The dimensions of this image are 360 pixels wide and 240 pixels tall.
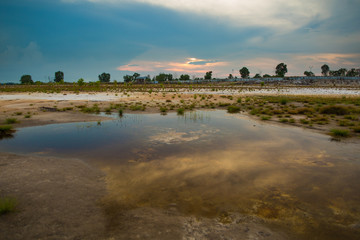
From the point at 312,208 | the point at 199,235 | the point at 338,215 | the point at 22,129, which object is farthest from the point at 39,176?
the point at 22,129

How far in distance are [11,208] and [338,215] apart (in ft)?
24.9

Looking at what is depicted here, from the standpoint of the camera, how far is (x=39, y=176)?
20.9 ft

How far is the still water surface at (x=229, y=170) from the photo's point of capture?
487 centimetres

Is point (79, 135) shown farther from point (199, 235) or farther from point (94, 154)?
point (199, 235)

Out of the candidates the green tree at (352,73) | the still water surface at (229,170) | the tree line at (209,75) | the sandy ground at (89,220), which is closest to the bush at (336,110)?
the still water surface at (229,170)

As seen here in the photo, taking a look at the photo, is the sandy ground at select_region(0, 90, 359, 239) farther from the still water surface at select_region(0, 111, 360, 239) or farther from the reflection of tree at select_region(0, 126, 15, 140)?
the reflection of tree at select_region(0, 126, 15, 140)

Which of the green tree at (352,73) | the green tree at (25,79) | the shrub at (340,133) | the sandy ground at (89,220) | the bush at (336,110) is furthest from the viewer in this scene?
the green tree at (352,73)

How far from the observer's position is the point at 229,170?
23.6ft

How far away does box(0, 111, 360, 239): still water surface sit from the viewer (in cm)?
487

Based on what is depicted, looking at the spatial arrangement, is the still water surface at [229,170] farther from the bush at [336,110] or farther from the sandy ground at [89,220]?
the bush at [336,110]

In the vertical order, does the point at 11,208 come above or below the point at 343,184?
above

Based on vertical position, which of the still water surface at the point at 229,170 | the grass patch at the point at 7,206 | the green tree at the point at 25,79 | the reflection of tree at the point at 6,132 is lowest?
the still water surface at the point at 229,170

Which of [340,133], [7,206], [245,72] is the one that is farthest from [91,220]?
[245,72]

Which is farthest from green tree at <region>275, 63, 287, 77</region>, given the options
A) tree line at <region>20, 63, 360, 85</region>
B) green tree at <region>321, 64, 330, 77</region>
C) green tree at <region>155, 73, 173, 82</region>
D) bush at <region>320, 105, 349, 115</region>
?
bush at <region>320, 105, 349, 115</region>
